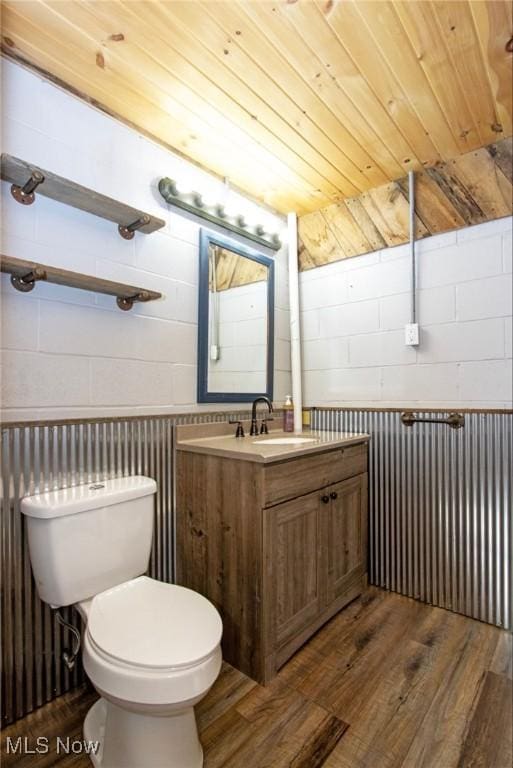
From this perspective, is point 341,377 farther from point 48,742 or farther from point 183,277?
point 48,742

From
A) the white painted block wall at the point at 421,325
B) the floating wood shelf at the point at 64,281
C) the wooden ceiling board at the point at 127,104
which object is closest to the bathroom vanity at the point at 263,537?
the white painted block wall at the point at 421,325

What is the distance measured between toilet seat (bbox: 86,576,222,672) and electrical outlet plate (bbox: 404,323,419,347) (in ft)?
4.81

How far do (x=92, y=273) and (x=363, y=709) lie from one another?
5.78 feet

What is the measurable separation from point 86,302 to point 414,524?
1778mm

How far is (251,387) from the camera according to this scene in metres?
2.11

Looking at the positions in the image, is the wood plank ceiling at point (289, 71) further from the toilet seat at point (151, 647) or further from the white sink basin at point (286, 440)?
the toilet seat at point (151, 647)

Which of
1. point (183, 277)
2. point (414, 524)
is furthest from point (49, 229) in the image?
point (414, 524)

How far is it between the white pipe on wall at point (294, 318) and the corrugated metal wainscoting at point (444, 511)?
0.36 m

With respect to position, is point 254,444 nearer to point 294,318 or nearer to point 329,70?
point 294,318

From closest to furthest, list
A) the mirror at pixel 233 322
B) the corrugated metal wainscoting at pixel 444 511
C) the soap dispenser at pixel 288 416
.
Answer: the corrugated metal wainscoting at pixel 444 511 → the mirror at pixel 233 322 → the soap dispenser at pixel 288 416

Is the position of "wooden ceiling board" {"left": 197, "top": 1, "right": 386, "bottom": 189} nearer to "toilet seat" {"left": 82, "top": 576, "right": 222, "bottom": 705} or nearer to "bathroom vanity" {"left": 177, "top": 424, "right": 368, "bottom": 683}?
"bathroom vanity" {"left": 177, "top": 424, "right": 368, "bottom": 683}

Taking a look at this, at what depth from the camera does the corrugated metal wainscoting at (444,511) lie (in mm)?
1635

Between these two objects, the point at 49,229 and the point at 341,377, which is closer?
the point at 49,229

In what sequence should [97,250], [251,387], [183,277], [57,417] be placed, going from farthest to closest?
[251,387] < [183,277] < [97,250] < [57,417]
